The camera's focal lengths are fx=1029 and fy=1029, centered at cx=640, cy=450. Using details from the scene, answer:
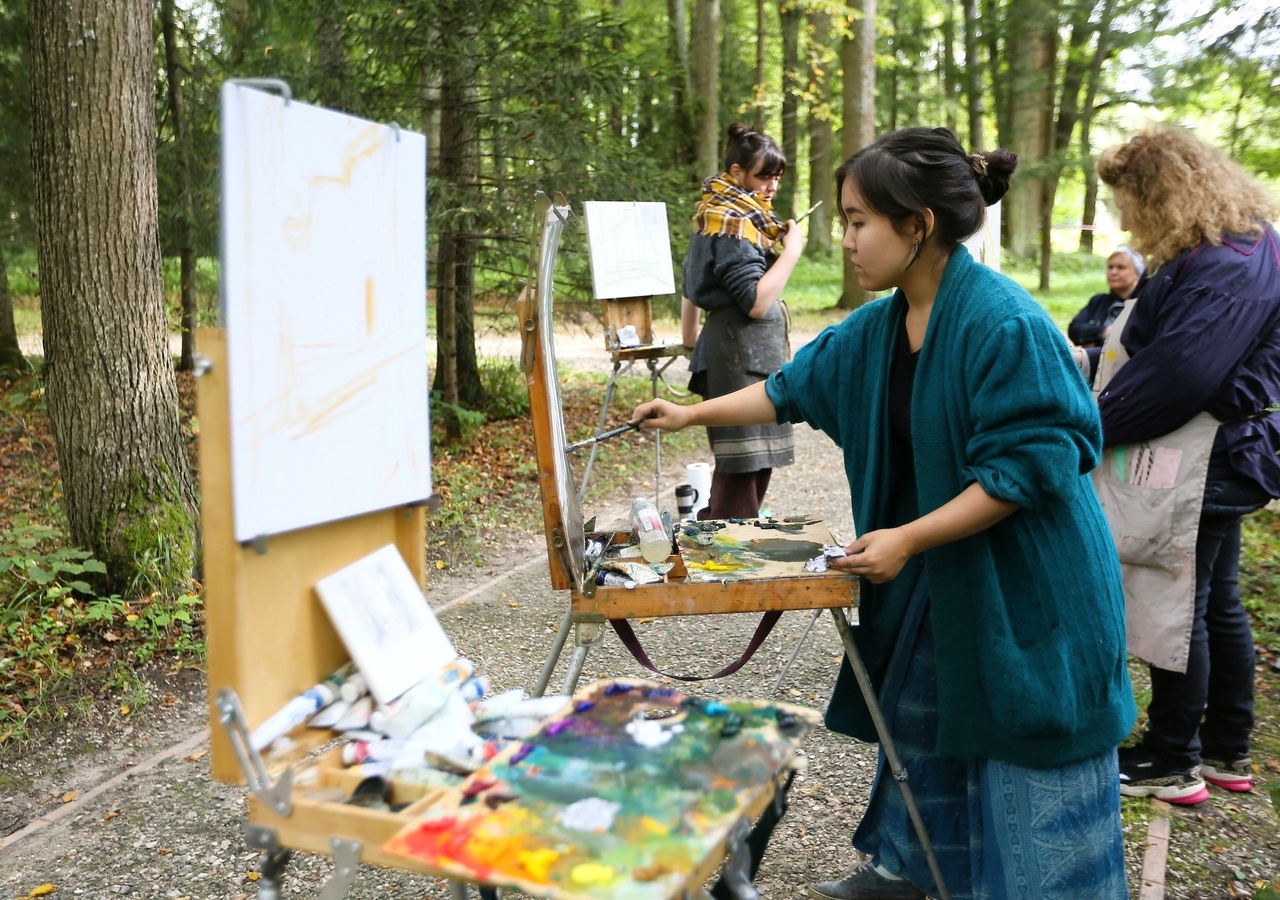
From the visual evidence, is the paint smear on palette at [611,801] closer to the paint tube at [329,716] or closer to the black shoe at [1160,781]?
the paint tube at [329,716]

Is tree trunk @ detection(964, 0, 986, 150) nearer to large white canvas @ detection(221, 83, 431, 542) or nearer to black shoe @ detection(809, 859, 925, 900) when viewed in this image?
black shoe @ detection(809, 859, 925, 900)

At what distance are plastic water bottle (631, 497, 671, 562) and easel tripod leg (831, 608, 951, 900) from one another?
A: 41 cm

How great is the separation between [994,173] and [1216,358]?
100 cm

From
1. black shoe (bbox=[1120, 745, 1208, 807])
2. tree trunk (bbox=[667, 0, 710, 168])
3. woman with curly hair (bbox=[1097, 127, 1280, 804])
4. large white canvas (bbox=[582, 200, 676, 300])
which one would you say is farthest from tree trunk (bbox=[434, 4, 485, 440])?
black shoe (bbox=[1120, 745, 1208, 807])

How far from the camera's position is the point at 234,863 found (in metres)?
2.62

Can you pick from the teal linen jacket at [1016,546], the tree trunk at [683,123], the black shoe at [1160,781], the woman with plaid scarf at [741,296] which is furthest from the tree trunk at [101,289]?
the tree trunk at [683,123]

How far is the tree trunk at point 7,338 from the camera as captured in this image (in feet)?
31.4

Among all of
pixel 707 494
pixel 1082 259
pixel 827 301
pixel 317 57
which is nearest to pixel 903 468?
pixel 707 494

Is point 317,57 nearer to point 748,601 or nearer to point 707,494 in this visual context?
point 707,494

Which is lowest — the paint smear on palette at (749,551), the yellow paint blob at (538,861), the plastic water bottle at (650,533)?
the yellow paint blob at (538,861)

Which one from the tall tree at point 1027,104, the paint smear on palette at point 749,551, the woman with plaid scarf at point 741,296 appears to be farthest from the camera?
the tall tree at point 1027,104

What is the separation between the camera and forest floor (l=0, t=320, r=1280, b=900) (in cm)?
257

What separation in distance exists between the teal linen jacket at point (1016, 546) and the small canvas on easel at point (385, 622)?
98 cm

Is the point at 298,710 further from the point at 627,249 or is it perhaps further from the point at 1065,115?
the point at 1065,115
